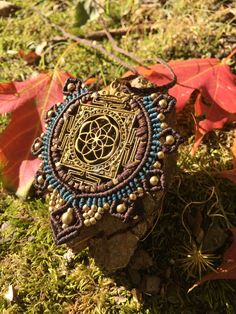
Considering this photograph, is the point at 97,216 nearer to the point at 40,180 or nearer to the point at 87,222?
the point at 87,222

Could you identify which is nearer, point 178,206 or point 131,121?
point 131,121

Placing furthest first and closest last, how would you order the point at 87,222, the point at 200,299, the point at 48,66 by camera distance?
the point at 48,66, the point at 200,299, the point at 87,222

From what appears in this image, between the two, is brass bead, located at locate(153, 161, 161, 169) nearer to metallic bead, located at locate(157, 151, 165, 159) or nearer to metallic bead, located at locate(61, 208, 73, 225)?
metallic bead, located at locate(157, 151, 165, 159)

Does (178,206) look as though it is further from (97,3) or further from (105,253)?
(97,3)

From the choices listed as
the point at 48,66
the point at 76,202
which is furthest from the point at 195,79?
the point at 48,66

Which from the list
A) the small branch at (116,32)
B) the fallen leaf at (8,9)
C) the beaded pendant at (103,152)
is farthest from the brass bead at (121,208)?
the fallen leaf at (8,9)

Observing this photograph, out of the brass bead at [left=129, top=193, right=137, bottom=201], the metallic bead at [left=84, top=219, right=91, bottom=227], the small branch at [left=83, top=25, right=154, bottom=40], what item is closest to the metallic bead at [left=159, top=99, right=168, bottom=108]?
the brass bead at [left=129, top=193, right=137, bottom=201]
